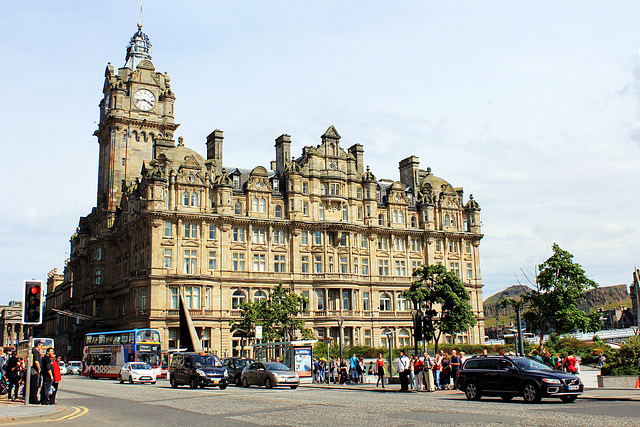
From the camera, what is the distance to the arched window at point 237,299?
72812 millimetres

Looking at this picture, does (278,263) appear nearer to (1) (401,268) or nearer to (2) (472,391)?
(1) (401,268)

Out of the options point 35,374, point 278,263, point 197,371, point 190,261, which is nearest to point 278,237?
point 278,263

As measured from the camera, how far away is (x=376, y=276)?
264ft

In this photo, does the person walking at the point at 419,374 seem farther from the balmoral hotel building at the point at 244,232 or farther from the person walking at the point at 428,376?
the balmoral hotel building at the point at 244,232

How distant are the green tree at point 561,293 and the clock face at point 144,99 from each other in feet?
182

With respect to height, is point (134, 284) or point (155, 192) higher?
point (155, 192)

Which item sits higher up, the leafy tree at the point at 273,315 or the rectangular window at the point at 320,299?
the rectangular window at the point at 320,299

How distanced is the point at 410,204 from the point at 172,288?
3412 cm

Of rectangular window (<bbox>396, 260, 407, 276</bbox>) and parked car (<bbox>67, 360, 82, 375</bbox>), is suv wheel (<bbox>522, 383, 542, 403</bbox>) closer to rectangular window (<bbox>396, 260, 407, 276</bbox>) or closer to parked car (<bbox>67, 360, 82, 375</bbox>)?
rectangular window (<bbox>396, 260, 407, 276</bbox>)

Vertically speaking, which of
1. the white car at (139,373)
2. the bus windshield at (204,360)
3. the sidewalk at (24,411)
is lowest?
the white car at (139,373)

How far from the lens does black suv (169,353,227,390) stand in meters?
36.3

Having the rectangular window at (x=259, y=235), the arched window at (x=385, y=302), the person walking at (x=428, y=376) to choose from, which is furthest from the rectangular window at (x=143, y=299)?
the person walking at (x=428, y=376)

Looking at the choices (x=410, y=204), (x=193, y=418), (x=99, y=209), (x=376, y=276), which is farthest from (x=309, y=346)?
(x=99, y=209)

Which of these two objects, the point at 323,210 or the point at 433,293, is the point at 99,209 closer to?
the point at 323,210
